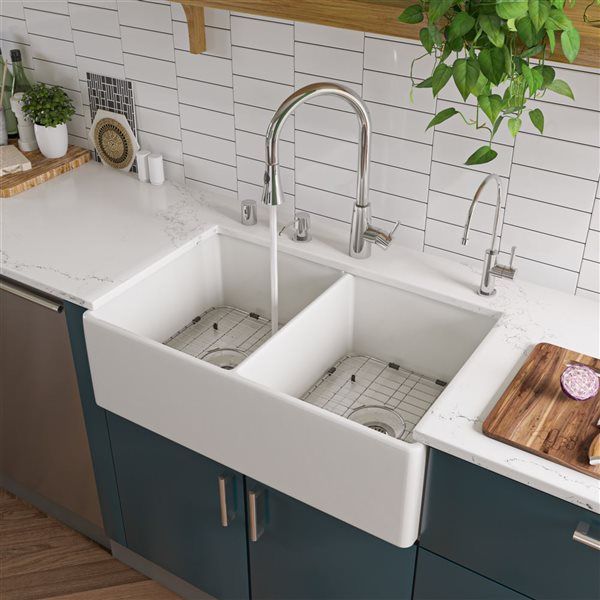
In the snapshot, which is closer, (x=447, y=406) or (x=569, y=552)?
(x=569, y=552)

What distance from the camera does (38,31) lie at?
8.24 ft

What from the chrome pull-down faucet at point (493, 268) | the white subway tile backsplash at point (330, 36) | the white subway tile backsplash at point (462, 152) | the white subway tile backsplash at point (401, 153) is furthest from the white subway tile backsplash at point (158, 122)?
the chrome pull-down faucet at point (493, 268)

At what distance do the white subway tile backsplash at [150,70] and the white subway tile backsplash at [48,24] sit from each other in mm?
230

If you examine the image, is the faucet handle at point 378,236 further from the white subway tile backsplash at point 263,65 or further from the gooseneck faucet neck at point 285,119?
the white subway tile backsplash at point 263,65

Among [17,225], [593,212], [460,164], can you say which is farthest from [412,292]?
[17,225]

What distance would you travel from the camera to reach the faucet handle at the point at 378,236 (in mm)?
1965

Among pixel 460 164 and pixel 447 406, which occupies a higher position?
pixel 460 164

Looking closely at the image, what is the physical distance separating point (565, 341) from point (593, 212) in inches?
11.5

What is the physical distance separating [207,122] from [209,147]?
0.07 metres

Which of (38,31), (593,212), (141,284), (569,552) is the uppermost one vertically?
(38,31)

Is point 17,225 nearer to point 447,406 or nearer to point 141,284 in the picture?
point 141,284

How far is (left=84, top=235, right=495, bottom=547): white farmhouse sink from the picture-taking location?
1619 millimetres

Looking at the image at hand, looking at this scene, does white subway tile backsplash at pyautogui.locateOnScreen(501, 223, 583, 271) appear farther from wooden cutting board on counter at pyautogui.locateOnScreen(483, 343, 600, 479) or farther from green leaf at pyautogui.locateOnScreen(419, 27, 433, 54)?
green leaf at pyautogui.locateOnScreen(419, 27, 433, 54)

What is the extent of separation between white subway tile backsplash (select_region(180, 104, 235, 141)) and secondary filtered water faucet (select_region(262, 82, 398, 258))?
409 millimetres
